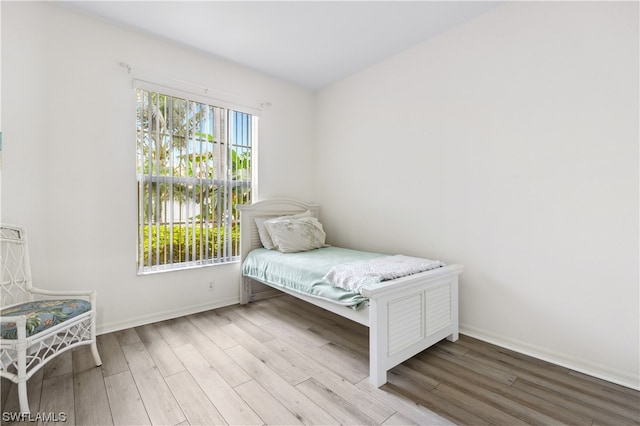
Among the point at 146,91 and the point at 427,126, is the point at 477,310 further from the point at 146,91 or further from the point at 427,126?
the point at 146,91

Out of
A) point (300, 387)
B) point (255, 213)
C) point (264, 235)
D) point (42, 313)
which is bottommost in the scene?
point (300, 387)

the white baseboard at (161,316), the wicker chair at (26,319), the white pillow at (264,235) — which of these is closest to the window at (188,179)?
the white pillow at (264,235)

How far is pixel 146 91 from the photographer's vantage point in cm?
268

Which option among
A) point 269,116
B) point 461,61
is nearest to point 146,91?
point 269,116

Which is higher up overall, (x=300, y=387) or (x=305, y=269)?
(x=305, y=269)

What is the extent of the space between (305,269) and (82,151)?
2.04 meters

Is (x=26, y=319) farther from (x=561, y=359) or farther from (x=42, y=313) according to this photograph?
(x=561, y=359)

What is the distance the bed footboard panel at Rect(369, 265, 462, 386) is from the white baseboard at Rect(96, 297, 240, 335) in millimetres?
1926

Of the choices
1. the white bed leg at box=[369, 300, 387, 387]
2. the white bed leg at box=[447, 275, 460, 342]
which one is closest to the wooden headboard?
the white bed leg at box=[369, 300, 387, 387]

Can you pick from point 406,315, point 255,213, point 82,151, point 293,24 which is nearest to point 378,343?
point 406,315

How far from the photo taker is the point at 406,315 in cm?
192

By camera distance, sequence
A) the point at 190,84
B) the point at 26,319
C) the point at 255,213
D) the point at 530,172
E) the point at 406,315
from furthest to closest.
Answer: the point at 255,213, the point at 190,84, the point at 530,172, the point at 406,315, the point at 26,319

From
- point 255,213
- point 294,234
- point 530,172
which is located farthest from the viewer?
point 255,213

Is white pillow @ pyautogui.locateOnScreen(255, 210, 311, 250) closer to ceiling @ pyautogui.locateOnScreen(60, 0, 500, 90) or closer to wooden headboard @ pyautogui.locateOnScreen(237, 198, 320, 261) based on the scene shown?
wooden headboard @ pyautogui.locateOnScreen(237, 198, 320, 261)
